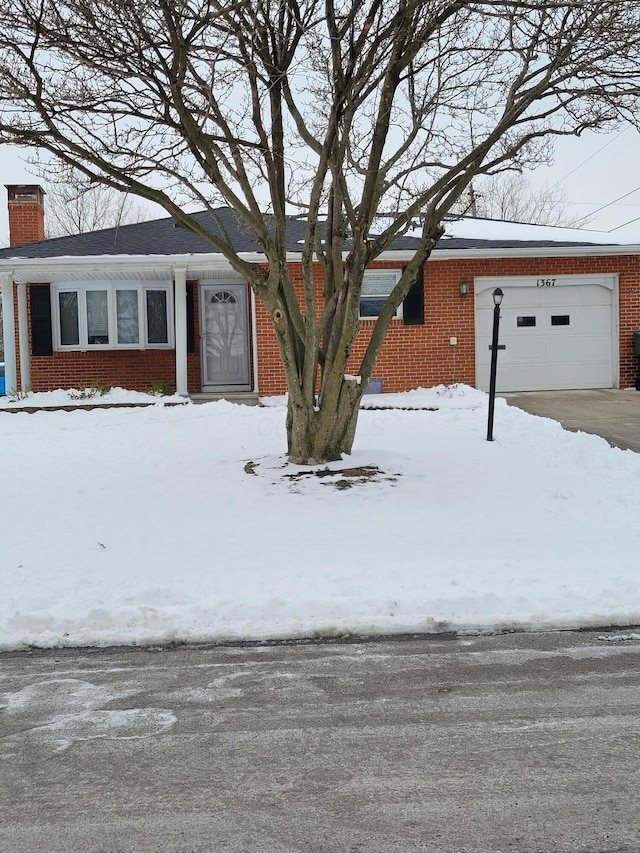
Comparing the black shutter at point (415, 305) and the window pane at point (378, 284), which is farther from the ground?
the window pane at point (378, 284)

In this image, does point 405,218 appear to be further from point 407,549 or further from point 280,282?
point 407,549

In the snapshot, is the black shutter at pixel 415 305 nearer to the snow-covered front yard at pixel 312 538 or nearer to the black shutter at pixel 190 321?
the black shutter at pixel 190 321

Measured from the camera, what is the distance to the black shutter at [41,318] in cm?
1545

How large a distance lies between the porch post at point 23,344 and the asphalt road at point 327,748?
1218 centimetres

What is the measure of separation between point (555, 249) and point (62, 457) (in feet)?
33.2

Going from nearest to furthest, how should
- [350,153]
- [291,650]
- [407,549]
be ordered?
[291,650] < [407,549] < [350,153]

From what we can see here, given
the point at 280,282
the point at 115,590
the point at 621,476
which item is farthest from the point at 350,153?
the point at 115,590

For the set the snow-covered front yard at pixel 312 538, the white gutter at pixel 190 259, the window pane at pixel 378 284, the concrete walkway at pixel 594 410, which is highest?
the white gutter at pixel 190 259

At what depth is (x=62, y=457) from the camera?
9.13 m

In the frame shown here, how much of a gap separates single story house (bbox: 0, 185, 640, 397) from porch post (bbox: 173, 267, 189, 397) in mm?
27

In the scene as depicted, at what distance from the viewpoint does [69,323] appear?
15734 millimetres

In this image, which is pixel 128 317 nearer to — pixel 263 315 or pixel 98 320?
pixel 98 320

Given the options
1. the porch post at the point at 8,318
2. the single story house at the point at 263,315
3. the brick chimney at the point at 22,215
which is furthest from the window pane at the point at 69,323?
the brick chimney at the point at 22,215

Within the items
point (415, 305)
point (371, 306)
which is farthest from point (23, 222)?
point (415, 305)
